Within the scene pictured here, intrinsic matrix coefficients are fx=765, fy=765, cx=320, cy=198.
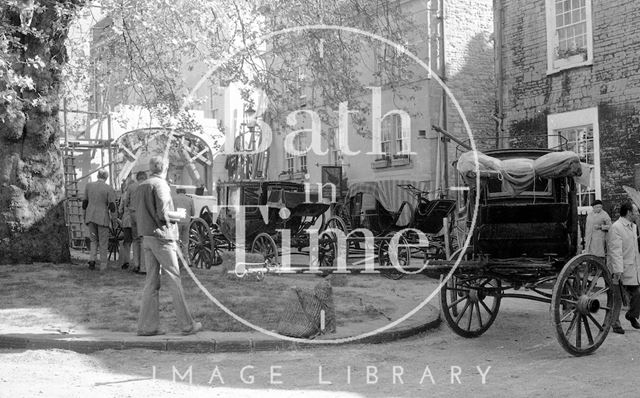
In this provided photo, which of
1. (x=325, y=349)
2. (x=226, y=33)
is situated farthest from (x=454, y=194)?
(x=325, y=349)

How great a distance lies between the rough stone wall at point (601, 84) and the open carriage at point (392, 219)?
4.30 m

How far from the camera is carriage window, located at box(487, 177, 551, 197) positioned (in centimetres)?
938

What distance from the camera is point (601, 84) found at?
1773cm

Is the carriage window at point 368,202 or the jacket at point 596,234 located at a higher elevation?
the carriage window at point 368,202

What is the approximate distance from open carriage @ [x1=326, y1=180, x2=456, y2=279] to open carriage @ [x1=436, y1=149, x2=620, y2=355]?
17.9 ft

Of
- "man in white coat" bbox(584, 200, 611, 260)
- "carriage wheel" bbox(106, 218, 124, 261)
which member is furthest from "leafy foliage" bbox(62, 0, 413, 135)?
"man in white coat" bbox(584, 200, 611, 260)

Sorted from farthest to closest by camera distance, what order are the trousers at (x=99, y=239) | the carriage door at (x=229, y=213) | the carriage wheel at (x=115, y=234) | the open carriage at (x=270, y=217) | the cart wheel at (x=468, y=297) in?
the carriage wheel at (x=115, y=234)
the carriage door at (x=229, y=213)
the open carriage at (x=270, y=217)
the trousers at (x=99, y=239)
the cart wheel at (x=468, y=297)

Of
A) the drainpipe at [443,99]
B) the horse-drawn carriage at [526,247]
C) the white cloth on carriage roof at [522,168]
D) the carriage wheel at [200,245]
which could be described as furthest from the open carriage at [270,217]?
the drainpipe at [443,99]

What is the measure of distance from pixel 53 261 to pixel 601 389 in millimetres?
10707

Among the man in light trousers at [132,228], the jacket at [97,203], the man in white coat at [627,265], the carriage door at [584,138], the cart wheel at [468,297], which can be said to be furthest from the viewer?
the carriage door at [584,138]

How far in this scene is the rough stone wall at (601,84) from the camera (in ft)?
56.0

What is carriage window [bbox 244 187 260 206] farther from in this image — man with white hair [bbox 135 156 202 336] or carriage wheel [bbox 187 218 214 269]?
man with white hair [bbox 135 156 202 336]

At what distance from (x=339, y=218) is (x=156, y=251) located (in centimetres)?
795

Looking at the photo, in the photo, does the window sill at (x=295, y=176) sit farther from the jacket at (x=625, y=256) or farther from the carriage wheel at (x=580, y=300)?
the carriage wheel at (x=580, y=300)
